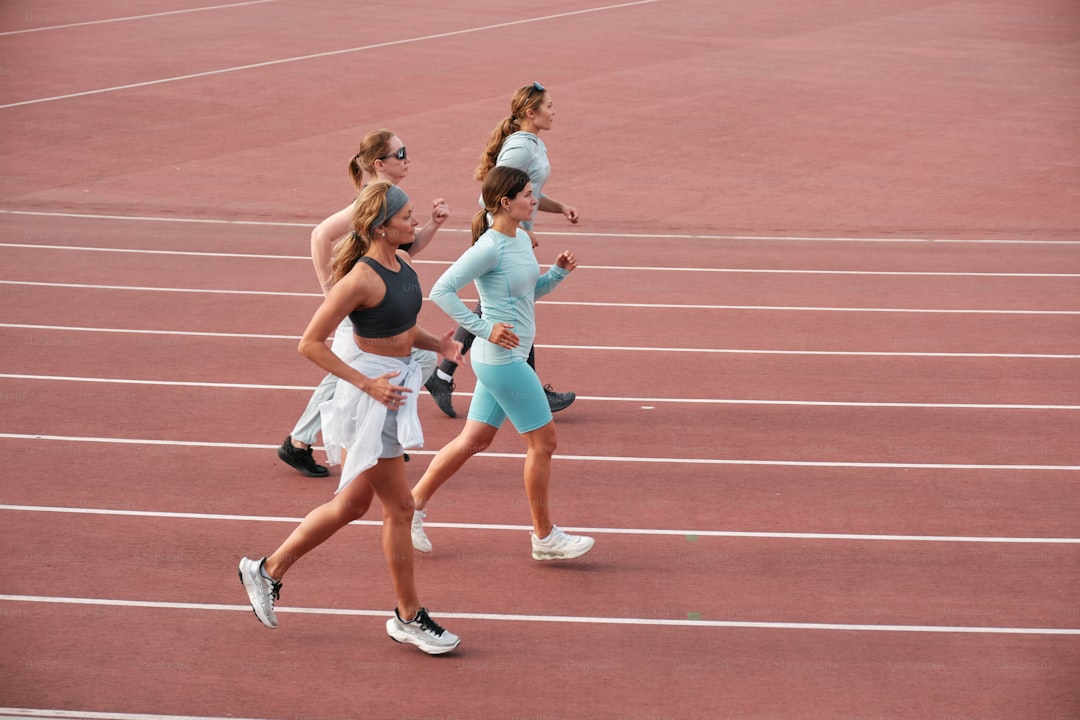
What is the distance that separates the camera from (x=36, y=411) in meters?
8.94

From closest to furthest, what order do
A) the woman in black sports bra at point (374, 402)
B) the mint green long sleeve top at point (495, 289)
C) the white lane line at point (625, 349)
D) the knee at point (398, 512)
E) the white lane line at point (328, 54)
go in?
the woman in black sports bra at point (374, 402) → the knee at point (398, 512) → the mint green long sleeve top at point (495, 289) → the white lane line at point (625, 349) → the white lane line at point (328, 54)

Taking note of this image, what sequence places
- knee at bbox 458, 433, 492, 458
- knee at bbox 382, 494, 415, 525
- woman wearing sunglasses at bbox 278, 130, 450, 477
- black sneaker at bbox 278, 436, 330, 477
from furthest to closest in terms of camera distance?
black sneaker at bbox 278, 436, 330, 477, woman wearing sunglasses at bbox 278, 130, 450, 477, knee at bbox 458, 433, 492, 458, knee at bbox 382, 494, 415, 525

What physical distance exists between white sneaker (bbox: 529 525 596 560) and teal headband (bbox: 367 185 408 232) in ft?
6.66

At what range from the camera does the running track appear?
568 cm

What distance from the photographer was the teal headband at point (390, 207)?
551 cm

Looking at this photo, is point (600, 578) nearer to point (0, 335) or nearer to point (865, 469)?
point (865, 469)

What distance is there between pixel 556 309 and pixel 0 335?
16.1ft

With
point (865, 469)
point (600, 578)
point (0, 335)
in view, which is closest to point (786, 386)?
point (865, 469)

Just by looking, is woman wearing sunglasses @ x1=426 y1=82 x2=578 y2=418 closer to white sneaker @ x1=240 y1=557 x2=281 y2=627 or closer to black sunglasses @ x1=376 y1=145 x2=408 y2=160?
black sunglasses @ x1=376 y1=145 x2=408 y2=160

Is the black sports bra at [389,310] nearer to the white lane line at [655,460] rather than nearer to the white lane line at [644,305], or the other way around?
the white lane line at [655,460]

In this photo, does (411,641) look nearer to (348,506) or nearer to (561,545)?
(348,506)

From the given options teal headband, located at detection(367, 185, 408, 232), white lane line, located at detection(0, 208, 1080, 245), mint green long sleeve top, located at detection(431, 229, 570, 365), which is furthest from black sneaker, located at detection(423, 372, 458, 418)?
white lane line, located at detection(0, 208, 1080, 245)

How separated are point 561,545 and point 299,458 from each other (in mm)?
2039

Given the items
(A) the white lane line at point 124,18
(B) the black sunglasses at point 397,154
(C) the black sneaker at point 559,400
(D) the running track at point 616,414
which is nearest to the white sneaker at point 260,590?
(D) the running track at point 616,414
